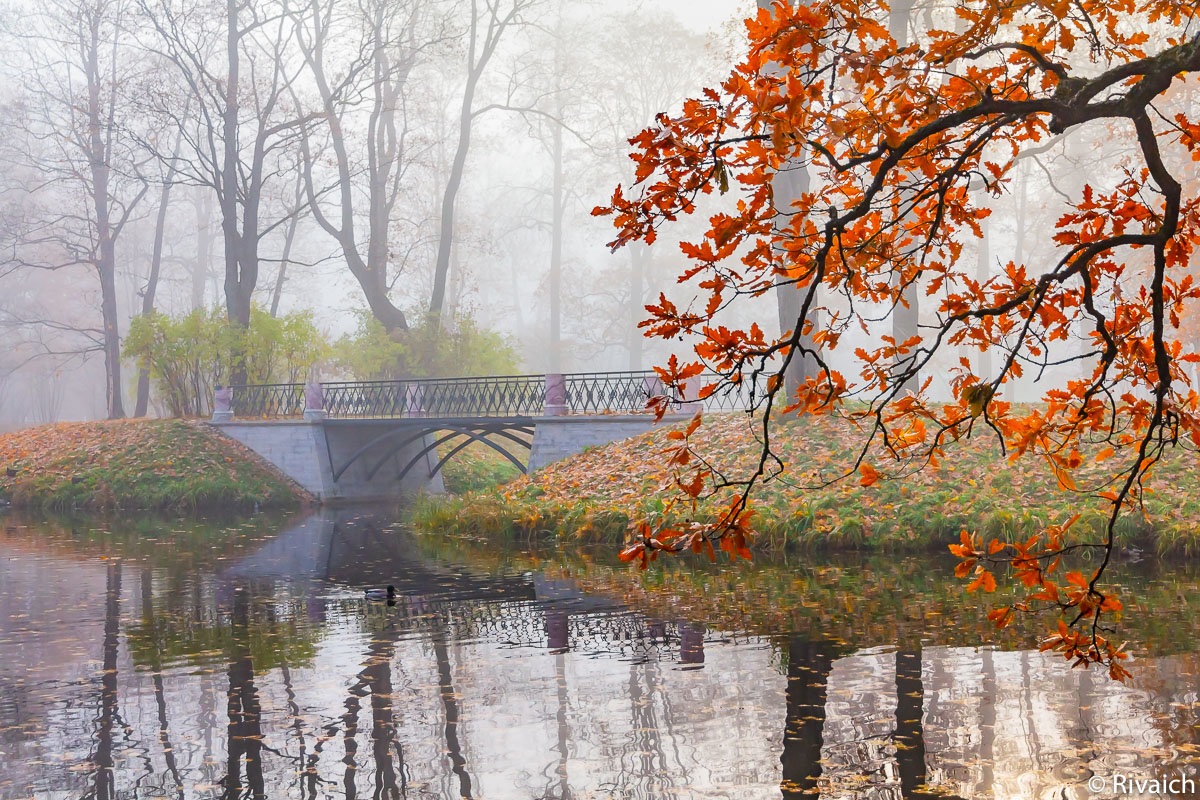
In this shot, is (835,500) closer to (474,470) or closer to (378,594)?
(378,594)

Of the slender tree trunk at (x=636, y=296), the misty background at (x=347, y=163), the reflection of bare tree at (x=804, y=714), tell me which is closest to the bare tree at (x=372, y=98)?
the misty background at (x=347, y=163)

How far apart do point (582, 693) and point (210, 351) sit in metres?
23.4

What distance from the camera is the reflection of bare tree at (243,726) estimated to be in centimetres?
516

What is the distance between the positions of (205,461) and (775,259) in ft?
78.2

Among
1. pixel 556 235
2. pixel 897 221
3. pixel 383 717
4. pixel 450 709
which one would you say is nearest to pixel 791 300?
pixel 450 709

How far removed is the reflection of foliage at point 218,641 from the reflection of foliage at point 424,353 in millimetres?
18522

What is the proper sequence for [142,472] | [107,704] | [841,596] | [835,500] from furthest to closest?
[142,472], [835,500], [841,596], [107,704]

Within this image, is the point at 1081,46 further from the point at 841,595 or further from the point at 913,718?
the point at 913,718

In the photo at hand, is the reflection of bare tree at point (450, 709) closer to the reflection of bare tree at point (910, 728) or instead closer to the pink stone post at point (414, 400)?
the reflection of bare tree at point (910, 728)

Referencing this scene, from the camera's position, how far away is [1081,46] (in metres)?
27.5

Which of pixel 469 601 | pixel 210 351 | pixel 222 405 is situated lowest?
pixel 469 601

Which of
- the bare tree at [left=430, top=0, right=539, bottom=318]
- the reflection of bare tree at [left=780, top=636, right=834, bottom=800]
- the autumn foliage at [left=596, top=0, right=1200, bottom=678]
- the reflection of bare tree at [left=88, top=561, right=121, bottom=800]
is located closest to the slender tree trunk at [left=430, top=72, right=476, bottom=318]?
the bare tree at [left=430, top=0, right=539, bottom=318]

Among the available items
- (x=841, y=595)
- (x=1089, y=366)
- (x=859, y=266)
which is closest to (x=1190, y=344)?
(x=1089, y=366)

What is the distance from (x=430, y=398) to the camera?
82.5 ft
